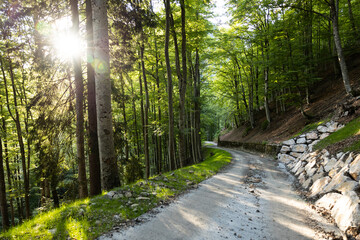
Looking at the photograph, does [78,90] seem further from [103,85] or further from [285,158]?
[285,158]

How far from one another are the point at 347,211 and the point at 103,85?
21.4 feet

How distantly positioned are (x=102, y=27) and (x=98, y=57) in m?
0.94

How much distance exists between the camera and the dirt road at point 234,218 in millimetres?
3496

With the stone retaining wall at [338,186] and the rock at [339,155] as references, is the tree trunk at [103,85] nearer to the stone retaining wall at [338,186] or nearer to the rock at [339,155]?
the stone retaining wall at [338,186]

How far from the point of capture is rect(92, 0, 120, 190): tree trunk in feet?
18.1

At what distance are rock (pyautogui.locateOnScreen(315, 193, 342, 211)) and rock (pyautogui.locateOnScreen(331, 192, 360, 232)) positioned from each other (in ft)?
0.55

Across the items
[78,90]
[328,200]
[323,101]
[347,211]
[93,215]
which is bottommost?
[328,200]

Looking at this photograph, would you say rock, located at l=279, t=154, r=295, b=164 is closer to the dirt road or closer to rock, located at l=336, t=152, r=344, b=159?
rock, located at l=336, t=152, r=344, b=159

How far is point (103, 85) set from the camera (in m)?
5.58

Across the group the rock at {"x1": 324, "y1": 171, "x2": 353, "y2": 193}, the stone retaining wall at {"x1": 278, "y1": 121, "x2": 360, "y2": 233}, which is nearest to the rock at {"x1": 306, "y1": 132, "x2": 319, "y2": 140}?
the stone retaining wall at {"x1": 278, "y1": 121, "x2": 360, "y2": 233}

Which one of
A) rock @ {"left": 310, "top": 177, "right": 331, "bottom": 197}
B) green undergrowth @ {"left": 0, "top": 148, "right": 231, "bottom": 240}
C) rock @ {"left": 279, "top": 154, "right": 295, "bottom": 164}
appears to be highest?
green undergrowth @ {"left": 0, "top": 148, "right": 231, "bottom": 240}

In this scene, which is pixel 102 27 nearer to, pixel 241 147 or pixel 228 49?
pixel 228 49

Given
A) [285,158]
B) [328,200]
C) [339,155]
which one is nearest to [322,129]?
[285,158]

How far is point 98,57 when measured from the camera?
547 cm
